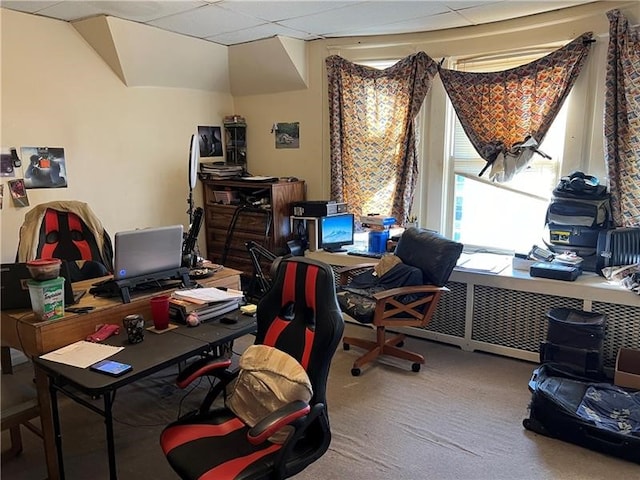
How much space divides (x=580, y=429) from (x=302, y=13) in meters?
3.23

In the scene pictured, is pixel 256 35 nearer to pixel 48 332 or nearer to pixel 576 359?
pixel 48 332

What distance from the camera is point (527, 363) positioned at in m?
3.35

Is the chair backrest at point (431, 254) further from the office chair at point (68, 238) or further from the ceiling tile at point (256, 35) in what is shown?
the office chair at point (68, 238)

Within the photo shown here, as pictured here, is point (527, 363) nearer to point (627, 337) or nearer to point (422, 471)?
point (627, 337)

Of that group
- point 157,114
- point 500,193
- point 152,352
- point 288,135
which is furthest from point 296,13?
point 152,352

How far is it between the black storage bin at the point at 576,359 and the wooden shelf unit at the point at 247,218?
2.41 meters

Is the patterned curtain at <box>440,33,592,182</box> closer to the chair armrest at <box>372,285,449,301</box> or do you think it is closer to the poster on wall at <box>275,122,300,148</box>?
the chair armrest at <box>372,285,449,301</box>

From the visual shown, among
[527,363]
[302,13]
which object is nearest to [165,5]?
[302,13]

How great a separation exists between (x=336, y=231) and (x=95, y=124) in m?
2.22

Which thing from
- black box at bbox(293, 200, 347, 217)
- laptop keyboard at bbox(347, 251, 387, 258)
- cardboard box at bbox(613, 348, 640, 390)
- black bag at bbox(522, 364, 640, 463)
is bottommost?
black bag at bbox(522, 364, 640, 463)

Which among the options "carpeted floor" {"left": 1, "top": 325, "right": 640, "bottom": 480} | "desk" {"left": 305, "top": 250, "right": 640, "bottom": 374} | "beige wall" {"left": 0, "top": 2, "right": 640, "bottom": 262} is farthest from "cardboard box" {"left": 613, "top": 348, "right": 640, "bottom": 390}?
"beige wall" {"left": 0, "top": 2, "right": 640, "bottom": 262}

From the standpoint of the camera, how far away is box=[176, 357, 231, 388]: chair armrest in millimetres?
1900

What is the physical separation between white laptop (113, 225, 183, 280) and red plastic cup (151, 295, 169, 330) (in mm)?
270

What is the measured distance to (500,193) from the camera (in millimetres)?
3871
